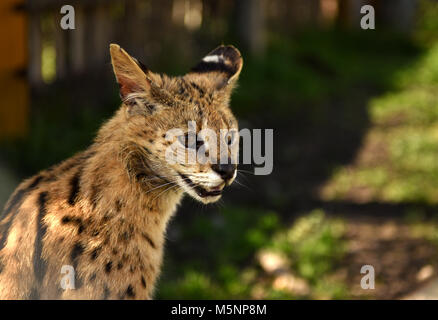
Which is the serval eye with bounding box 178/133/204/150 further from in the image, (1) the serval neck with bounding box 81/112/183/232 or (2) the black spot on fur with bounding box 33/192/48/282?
(2) the black spot on fur with bounding box 33/192/48/282

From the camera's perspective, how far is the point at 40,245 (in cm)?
304

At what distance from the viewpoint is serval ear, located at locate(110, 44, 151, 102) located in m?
2.99

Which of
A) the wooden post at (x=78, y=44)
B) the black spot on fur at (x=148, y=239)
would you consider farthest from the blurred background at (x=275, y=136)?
the black spot on fur at (x=148, y=239)

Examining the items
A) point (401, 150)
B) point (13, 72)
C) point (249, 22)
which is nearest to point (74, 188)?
point (13, 72)

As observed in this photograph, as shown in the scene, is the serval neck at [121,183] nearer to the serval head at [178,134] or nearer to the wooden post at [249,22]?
the serval head at [178,134]

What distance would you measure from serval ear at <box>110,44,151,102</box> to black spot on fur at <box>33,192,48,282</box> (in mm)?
632

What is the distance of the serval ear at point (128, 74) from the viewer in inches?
118

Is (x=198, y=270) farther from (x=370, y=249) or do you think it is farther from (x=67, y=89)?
(x=67, y=89)

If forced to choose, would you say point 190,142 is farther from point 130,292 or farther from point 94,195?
point 130,292

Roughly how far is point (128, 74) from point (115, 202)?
0.62m

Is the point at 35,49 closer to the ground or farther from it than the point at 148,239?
farther from it

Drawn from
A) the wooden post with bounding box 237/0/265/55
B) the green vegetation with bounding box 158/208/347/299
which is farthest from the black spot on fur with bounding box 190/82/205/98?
the wooden post with bounding box 237/0/265/55

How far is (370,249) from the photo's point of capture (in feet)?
19.3

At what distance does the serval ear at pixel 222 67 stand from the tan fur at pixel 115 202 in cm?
2
